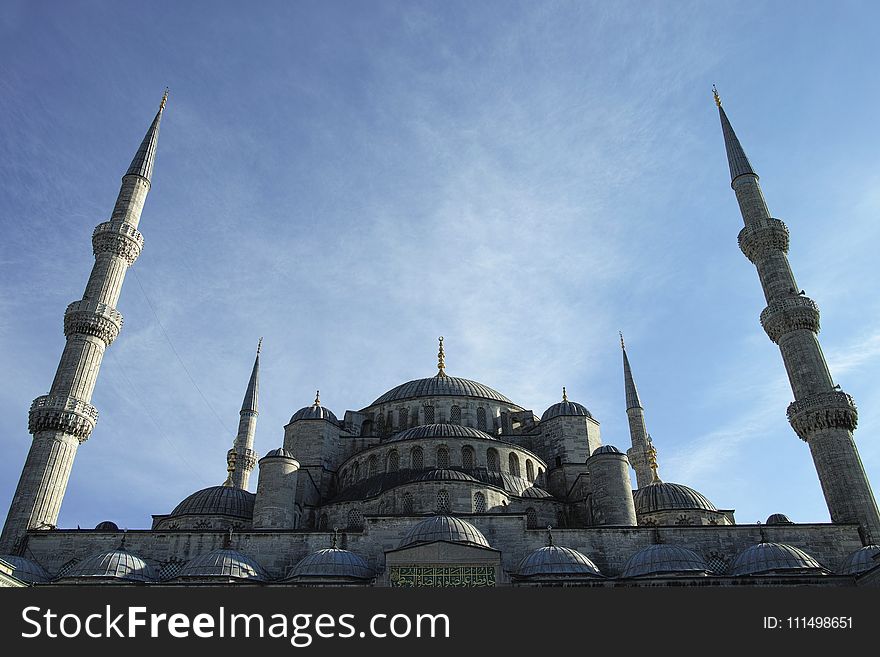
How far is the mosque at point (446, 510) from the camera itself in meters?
16.2

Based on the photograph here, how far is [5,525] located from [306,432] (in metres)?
10.1

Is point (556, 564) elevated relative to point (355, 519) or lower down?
lower down

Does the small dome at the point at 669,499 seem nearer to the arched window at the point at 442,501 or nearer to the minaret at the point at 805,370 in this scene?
the minaret at the point at 805,370

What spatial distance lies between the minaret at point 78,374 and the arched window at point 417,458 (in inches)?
396

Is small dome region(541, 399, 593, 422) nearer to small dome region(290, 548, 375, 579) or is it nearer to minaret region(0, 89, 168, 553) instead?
small dome region(290, 548, 375, 579)

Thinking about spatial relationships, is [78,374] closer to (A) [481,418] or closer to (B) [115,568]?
(B) [115,568]

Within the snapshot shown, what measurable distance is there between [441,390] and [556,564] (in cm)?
1308

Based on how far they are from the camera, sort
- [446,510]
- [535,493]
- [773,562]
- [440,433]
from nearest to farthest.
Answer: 1. [773,562]
2. [446,510]
3. [535,493]
4. [440,433]

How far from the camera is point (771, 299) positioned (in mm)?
23781

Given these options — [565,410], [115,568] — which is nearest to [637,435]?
[565,410]

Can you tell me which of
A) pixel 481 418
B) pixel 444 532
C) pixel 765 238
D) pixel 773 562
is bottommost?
pixel 773 562

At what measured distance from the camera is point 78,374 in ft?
71.4

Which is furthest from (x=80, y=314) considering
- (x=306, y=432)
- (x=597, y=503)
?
(x=597, y=503)

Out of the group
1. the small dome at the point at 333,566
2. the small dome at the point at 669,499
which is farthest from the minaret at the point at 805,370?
the small dome at the point at 333,566
